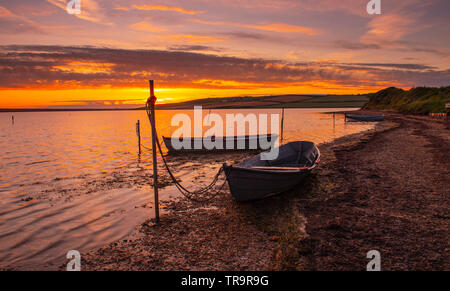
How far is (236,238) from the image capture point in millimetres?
→ 7996

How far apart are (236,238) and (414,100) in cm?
10021

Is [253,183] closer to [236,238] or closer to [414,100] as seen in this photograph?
[236,238]

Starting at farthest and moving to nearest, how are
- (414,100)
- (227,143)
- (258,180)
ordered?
(414,100) → (227,143) → (258,180)

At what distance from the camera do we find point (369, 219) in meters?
8.56

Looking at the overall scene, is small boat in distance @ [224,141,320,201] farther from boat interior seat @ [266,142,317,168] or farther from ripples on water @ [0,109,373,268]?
ripples on water @ [0,109,373,268]

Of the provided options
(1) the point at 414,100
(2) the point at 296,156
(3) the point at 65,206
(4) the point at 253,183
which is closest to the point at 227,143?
(2) the point at 296,156

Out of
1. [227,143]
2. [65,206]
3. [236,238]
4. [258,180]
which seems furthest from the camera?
[227,143]

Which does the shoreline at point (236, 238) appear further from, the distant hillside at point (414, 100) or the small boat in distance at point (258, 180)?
the distant hillside at point (414, 100)

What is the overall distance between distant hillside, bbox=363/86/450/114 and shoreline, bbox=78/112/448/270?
207 feet

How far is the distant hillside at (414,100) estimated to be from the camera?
64938mm

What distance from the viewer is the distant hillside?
64938 millimetres
